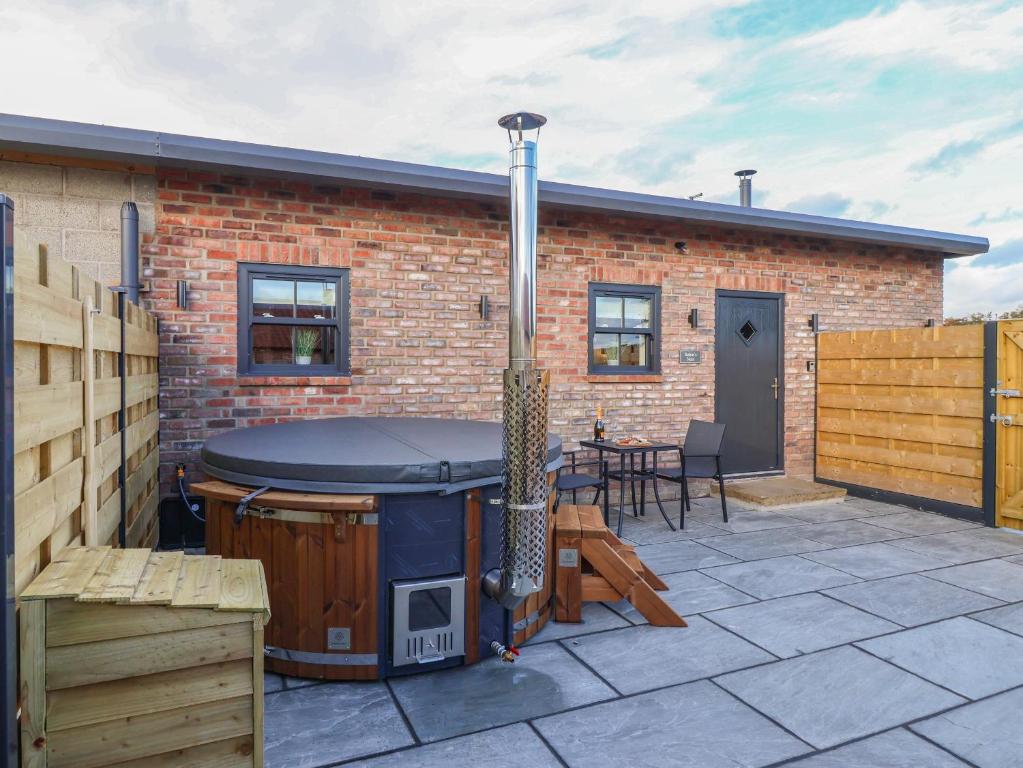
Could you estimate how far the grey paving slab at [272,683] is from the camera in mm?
2805

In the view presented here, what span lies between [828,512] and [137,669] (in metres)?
6.12

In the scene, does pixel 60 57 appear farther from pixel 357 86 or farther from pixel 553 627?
pixel 553 627

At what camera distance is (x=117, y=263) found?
15.0ft

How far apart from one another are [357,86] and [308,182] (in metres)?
4.87

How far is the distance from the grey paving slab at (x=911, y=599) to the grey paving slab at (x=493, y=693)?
1.88 m

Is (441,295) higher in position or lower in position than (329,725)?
higher

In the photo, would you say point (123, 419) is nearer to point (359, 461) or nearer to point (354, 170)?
point (359, 461)

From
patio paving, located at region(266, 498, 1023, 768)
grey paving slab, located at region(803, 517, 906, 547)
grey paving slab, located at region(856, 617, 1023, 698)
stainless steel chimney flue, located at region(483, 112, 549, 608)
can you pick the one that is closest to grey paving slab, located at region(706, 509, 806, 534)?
grey paving slab, located at region(803, 517, 906, 547)

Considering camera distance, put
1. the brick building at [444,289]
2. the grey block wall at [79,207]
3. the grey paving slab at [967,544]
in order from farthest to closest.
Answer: the grey paving slab at [967,544]
the brick building at [444,289]
the grey block wall at [79,207]

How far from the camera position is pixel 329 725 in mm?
2512

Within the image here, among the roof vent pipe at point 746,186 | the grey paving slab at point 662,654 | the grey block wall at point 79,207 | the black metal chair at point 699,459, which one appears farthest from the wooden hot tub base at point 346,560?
the roof vent pipe at point 746,186

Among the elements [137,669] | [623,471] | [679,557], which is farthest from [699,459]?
[137,669]

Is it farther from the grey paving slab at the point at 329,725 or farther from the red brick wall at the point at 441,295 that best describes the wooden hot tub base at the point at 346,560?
the red brick wall at the point at 441,295

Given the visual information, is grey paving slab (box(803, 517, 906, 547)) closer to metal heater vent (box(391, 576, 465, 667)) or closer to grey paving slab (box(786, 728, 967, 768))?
grey paving slab (box(786, 728, 967, 768))
